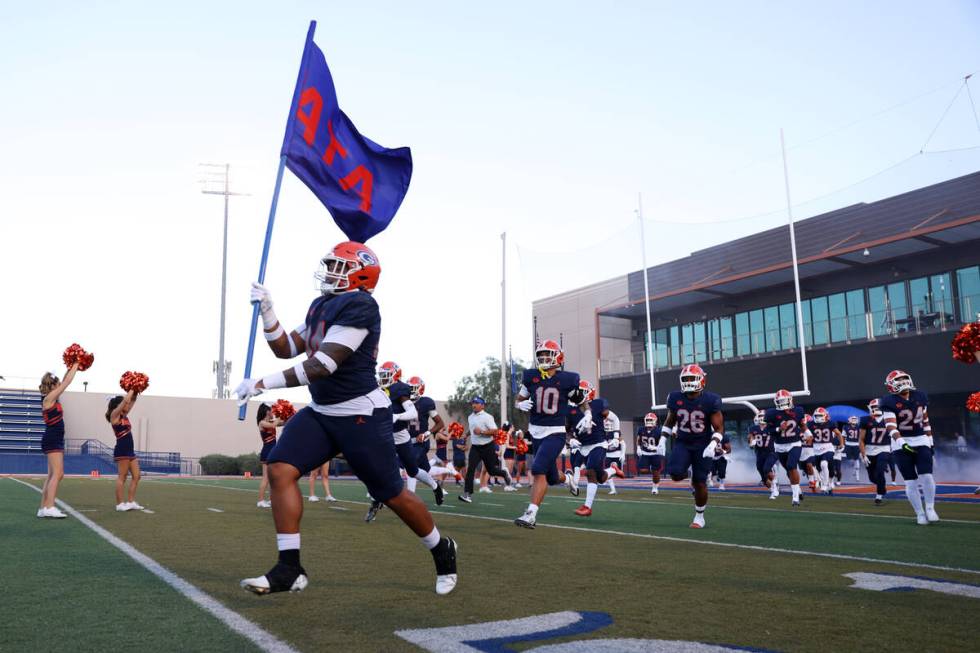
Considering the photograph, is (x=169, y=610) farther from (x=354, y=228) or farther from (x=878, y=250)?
(x=878, y=250)

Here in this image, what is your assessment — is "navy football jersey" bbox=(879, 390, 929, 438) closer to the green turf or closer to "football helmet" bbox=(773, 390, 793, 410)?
"football helmet" bbox=(773, 390, 793, 410)

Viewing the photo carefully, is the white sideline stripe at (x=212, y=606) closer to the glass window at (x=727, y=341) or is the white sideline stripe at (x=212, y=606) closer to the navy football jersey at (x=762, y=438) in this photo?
the navy football jersey at (x=762, y=438)

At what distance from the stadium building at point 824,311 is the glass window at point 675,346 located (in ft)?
0.23

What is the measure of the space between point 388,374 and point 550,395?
297cm

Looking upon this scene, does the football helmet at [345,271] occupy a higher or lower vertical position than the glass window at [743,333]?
lower

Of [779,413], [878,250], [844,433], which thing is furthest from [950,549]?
[878,250]

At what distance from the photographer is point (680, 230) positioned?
113ft

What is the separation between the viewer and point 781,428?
58.5 ft

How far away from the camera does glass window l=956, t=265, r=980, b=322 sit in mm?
25156

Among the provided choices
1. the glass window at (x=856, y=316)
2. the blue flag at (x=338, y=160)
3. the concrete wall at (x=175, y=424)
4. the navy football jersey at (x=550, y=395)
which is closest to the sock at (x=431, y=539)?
the blue flag at (x=338, y=160)

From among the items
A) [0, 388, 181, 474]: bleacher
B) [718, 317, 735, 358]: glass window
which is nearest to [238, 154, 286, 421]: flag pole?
[718, 317, 735, 358]: glass window

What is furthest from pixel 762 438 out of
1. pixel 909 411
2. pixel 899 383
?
pixel 909 411

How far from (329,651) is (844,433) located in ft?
82.7

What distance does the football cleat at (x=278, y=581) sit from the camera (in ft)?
14.4
